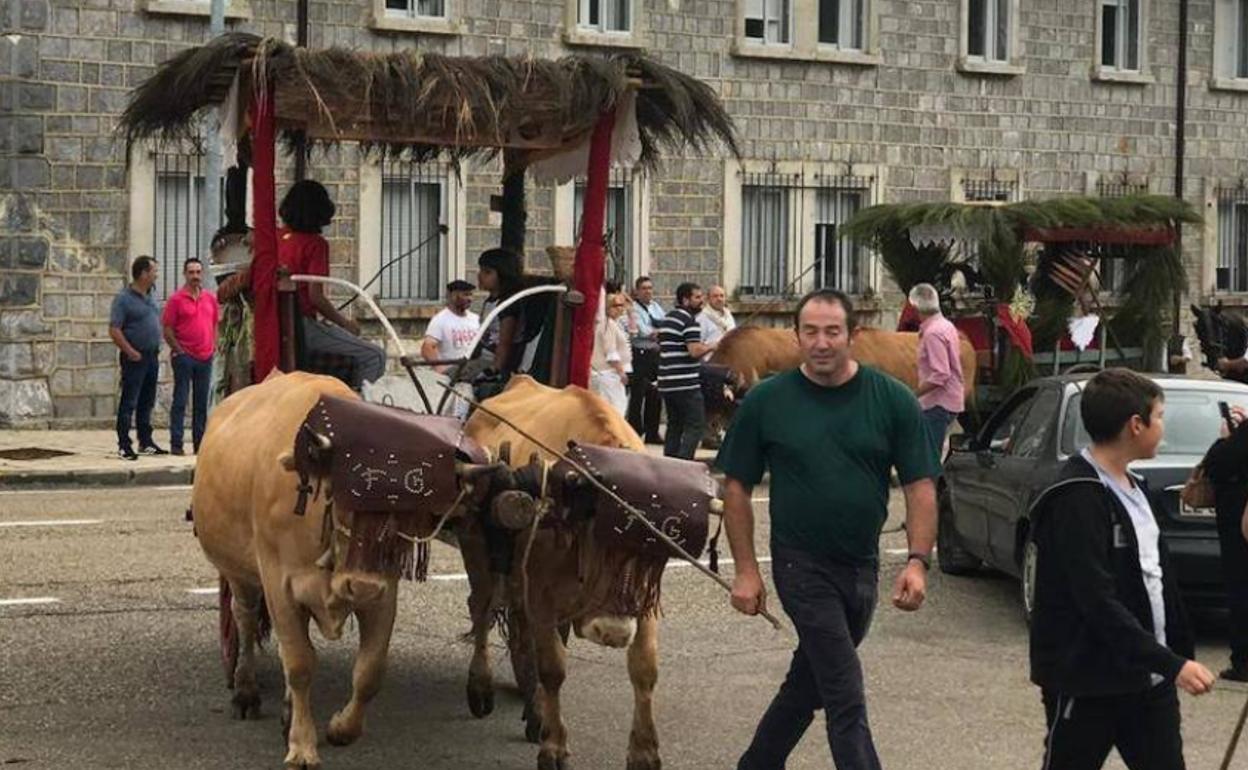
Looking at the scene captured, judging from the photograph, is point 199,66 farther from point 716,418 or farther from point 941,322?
point 716,418

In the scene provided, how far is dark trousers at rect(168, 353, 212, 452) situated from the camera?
22766 mm

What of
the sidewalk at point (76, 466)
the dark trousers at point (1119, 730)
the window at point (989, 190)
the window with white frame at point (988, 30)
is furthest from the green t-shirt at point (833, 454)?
the window with white frame at point (988, 30)

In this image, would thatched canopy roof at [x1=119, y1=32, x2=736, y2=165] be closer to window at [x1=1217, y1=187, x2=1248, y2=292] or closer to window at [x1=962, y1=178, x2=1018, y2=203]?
window at [x1=962, y1=178, x2=1018, y2=203]

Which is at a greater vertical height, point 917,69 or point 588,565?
point 917,69

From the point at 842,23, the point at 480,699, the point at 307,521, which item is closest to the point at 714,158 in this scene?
the point at 842,23

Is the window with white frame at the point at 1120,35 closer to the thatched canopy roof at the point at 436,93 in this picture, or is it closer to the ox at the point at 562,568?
the thatched canopy roof at the point at 436,93

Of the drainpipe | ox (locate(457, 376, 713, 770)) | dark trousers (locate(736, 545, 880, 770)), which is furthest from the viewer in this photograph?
the drainpipe

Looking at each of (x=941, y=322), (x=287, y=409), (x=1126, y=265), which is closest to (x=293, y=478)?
(x=287, y=409)

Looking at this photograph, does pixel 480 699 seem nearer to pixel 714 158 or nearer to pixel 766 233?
pixel 714 158

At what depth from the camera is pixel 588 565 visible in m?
8.63

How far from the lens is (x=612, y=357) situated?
21828mm

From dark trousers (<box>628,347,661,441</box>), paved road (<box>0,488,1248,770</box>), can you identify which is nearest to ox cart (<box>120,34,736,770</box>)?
paved road (<box>0,488,1248,770</box>)

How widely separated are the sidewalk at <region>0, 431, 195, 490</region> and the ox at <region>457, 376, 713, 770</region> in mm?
11246

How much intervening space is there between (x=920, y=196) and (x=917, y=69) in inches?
65.9
